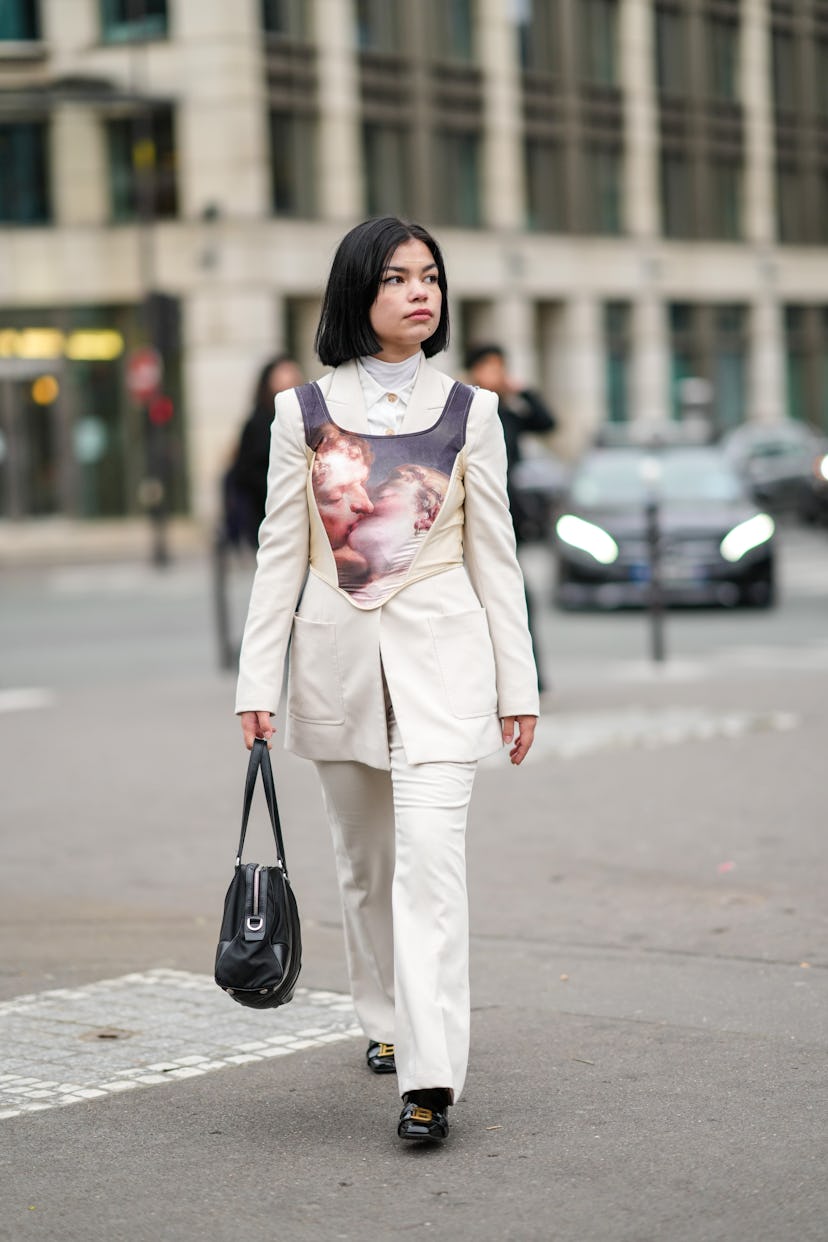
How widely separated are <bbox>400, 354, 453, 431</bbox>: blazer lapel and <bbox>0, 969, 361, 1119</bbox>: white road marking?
1.63 m

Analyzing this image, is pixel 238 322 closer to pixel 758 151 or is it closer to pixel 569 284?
pixel 569 284

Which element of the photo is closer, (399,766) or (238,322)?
(399,766)

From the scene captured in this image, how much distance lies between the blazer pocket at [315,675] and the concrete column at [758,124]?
→ 2025 inches

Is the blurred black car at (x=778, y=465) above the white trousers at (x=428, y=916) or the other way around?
the other way around

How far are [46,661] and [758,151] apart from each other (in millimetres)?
41425

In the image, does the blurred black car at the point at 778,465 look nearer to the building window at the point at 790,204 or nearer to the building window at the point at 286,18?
the building window at the point at 286,18

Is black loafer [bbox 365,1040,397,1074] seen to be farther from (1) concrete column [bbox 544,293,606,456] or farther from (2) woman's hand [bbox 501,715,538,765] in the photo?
(1) concrete column [bbox 544,293,606,456]

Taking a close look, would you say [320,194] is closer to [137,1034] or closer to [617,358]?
[617,358]

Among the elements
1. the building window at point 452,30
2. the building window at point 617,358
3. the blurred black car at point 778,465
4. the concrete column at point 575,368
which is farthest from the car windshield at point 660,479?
the building window at point 617,358

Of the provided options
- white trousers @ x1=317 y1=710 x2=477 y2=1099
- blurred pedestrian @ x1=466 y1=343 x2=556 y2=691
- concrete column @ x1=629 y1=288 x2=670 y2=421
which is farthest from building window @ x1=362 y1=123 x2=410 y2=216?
white trousers @ x1=317 y1=710 x2=477 y2=1099

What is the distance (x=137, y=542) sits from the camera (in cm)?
4097

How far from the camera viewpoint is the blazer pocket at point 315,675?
5.04 metres

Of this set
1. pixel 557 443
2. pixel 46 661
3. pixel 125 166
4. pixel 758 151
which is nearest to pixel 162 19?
pixel 125 166

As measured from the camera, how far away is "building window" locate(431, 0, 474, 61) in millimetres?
45500
